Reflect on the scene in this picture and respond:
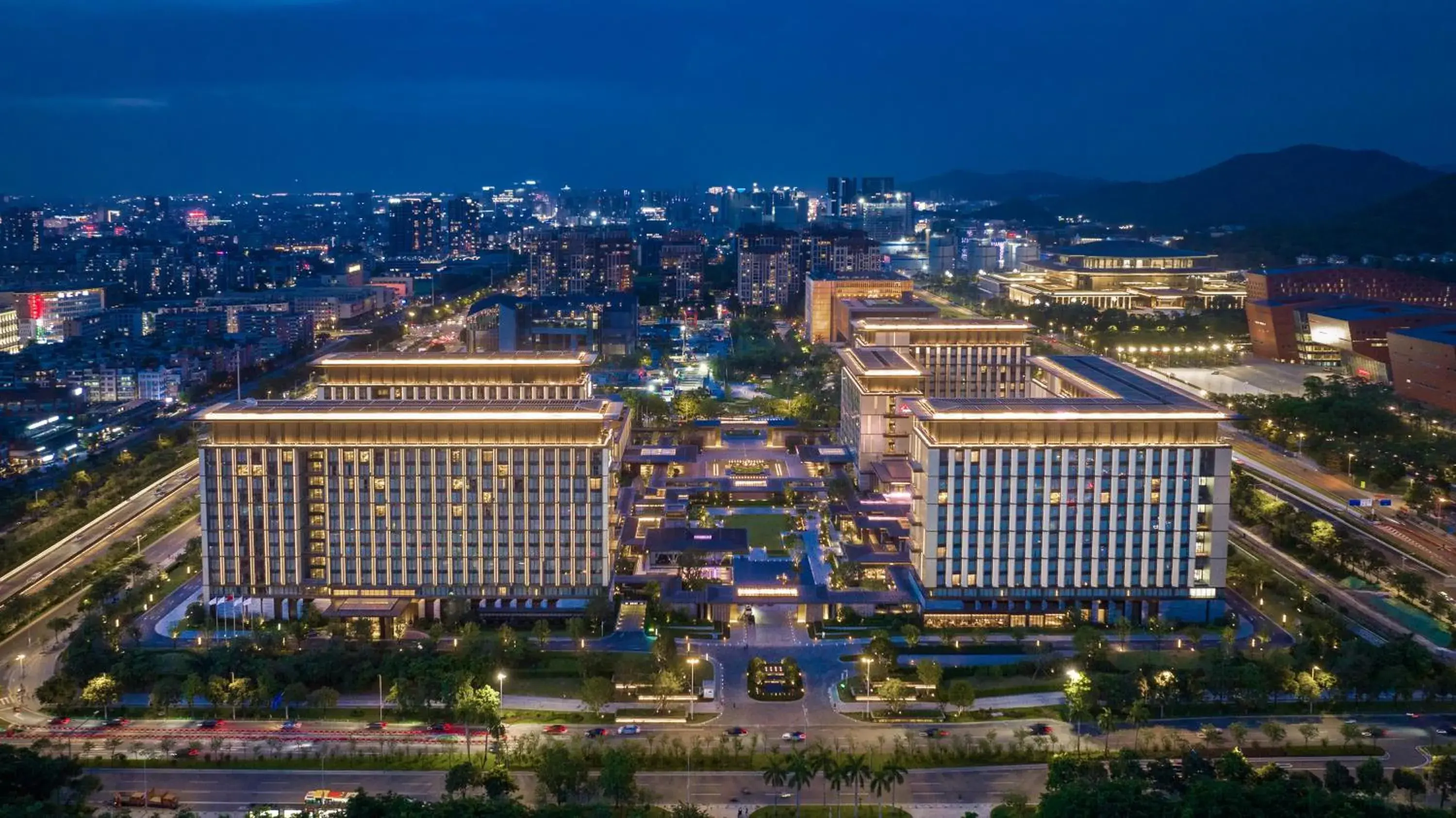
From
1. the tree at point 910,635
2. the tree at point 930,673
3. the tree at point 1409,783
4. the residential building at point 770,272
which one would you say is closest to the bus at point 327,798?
the tree at point 930,673

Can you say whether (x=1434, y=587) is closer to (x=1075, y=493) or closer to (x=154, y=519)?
(x=1075, y=493)

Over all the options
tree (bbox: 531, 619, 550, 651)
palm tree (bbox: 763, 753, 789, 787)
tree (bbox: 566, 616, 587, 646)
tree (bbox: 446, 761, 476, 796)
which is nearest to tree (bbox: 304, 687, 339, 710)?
tree (bbox: 446, 761, 476, 796)

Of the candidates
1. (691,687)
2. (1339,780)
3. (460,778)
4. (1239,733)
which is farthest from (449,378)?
(1339,780)

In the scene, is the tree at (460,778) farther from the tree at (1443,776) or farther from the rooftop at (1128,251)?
the rooftop at (1128,251)

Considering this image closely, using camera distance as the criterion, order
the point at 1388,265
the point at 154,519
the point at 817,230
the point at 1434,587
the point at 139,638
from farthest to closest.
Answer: the point at 817,230
the point at 1388,265
the point at 154,519
the point at 1434,587
the point at 139,638

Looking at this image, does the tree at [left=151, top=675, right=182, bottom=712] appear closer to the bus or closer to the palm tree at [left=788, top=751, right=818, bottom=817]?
the bus

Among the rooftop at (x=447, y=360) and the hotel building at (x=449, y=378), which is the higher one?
the rooftop at (x=447, y=360)

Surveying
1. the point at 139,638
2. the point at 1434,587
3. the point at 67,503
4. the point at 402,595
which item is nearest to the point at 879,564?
the point at 402,595
